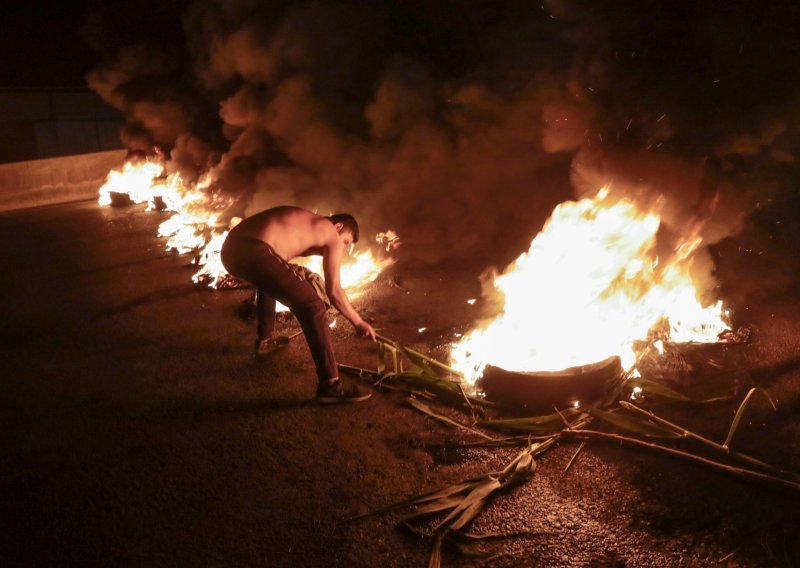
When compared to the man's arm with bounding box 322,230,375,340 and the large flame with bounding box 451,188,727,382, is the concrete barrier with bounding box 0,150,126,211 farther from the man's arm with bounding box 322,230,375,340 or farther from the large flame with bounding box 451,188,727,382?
the large flame with bounding box 451,188,727,382

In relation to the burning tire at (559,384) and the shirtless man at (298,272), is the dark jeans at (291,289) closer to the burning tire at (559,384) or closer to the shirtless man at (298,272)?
the shirtless man at (298,272)

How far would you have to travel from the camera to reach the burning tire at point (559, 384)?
14.9ft

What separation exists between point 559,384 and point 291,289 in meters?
2.21

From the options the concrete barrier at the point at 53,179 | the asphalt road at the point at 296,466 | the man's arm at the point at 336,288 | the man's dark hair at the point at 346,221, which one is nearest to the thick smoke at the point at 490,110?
the asphalt road at the point at 296,466

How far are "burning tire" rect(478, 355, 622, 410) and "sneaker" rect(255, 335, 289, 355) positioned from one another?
8.12ft

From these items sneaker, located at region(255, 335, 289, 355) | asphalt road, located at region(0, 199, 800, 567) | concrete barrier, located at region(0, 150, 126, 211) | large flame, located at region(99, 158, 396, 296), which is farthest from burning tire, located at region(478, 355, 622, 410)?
concrete barrier, located at region(0, 150, 126, 211)

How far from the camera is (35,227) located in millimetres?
14023

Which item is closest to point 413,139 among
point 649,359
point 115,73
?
point 649,359

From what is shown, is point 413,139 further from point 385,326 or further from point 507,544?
point 507,544

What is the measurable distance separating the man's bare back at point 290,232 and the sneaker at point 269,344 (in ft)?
4.02

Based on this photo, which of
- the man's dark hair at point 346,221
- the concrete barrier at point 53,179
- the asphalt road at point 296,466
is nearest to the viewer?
the asphalt road at point 296,466

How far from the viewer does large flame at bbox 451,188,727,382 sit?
5.27 metres

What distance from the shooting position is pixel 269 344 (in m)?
6.20

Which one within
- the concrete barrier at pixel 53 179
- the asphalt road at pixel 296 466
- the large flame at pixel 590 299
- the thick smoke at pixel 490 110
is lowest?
the asphalt road at pixel 296 466
